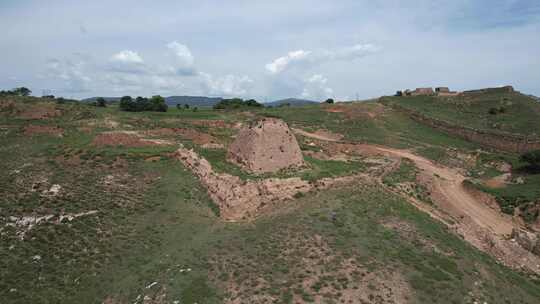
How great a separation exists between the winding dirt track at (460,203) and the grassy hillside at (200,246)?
243 inches

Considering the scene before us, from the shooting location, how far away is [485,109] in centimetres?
6062

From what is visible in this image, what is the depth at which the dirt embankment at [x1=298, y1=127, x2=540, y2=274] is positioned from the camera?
65.3 ft

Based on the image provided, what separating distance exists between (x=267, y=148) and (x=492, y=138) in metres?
37.7

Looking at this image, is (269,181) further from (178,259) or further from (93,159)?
(93,159)

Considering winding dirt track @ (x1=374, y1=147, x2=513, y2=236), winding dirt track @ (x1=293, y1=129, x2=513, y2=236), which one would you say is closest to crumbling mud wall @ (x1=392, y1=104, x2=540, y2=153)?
winding dirt track @ (x1=293, y1=129, x2=513, y2=236)

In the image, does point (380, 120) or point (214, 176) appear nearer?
point (214, 176)

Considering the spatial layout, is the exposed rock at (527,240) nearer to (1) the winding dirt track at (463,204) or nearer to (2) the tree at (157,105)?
(1) the winding dirt track at (463,204)

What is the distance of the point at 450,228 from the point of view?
798 inches

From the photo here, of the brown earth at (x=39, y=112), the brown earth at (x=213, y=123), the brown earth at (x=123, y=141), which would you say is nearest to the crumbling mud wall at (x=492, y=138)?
the brown earth at (x=213, y=123)

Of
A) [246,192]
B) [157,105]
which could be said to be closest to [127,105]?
[157,105]

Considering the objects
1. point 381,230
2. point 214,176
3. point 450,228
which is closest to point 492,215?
point 450,228

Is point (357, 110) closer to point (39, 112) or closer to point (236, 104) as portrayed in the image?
point (236, 104)

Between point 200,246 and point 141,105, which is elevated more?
point 141,105

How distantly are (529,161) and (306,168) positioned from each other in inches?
1005
